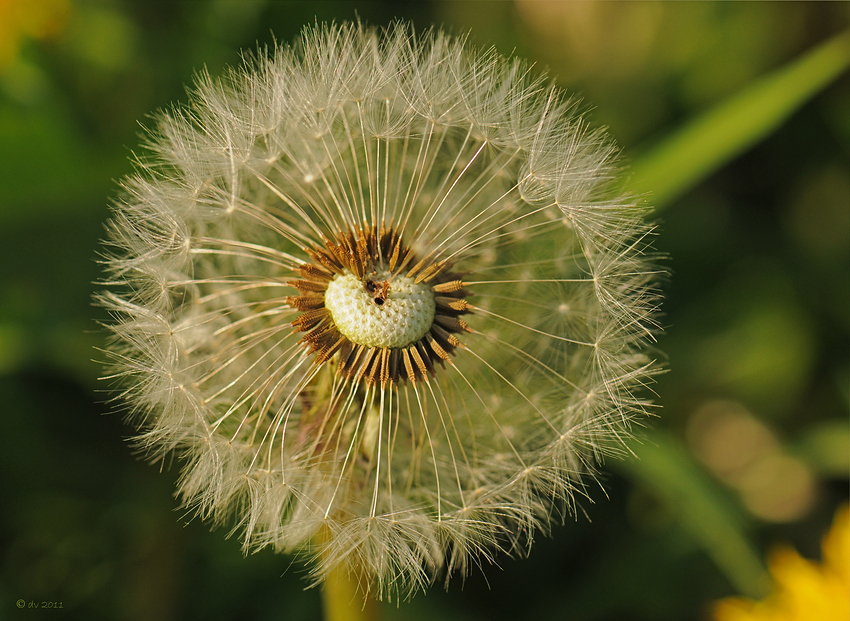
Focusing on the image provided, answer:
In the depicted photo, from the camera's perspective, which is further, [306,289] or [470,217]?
[470,217]

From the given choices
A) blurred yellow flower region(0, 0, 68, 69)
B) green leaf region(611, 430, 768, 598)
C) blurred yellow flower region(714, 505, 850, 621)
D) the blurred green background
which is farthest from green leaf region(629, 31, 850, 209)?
blurred yellow flower region(0, 0, 68, 69)

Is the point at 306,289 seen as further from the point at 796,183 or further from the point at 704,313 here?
the point at 796,183

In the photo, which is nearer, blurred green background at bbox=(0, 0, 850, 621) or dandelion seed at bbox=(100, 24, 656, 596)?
dandelion seed at bbox=(100, 24, 656, 596)

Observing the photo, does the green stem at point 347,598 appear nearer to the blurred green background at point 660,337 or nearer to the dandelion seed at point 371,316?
the dandelion seed at point 371,316

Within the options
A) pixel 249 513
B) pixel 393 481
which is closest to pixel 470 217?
pixel 393 481

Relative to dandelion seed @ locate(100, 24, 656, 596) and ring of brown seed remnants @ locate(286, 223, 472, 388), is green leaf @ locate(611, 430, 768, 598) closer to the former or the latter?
dandelion seed @ locate(100, 24, 656, 596)

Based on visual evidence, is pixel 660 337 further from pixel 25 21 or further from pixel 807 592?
pixel 25 21

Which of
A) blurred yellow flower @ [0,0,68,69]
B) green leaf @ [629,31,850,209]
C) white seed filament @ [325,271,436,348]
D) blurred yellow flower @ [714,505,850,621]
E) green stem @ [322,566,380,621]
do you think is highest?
blurred yellow flower @ [0,0,68,69]
